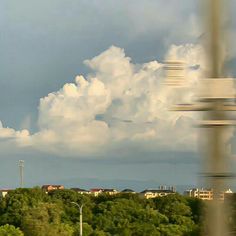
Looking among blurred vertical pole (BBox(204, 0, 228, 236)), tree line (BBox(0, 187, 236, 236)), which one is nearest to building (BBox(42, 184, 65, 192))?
tree line (BBox(0, 187, 236, 236))

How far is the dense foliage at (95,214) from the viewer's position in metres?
70.4

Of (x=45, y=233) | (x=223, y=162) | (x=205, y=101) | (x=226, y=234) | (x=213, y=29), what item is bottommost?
(x=226, y=234)

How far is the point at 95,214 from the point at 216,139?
7967cm

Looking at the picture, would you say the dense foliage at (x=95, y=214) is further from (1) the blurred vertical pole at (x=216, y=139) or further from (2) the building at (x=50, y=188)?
(1) the blurred vertical pole at (x=216, y=139)

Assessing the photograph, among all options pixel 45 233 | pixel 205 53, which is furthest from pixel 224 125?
pixel 45 233

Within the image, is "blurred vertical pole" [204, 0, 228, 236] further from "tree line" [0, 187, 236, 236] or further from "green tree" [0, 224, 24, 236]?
"green tree" [0, 224, 24, 236]

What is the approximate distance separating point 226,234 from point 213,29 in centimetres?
120

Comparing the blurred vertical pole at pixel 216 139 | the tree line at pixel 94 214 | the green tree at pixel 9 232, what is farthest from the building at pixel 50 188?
the blurred vertical pole at pixel 216 139

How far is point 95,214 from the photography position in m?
84.0

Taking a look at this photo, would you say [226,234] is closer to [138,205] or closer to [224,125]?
[224,125]

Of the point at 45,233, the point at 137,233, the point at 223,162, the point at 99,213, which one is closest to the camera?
the point at 223,162

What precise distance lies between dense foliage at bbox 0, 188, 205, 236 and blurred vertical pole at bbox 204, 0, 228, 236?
59.2 m

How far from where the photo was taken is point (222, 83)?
496 centimetres

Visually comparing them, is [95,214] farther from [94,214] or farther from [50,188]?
[50,188]
